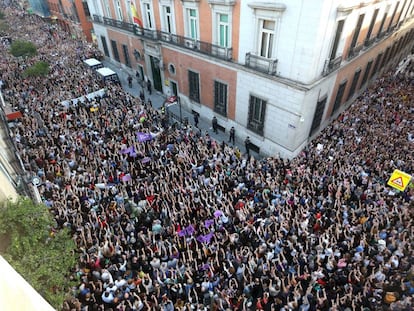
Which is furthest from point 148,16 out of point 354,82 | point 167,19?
point 354,82

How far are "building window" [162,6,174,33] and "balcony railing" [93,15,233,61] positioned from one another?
0.39 meters

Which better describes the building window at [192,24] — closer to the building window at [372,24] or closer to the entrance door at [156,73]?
the entrance door at [156,73]

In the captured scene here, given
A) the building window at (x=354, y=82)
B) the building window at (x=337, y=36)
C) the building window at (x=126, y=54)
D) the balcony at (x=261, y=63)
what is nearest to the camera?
the building window at (x=337, y=36)

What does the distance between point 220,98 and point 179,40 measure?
203 inches

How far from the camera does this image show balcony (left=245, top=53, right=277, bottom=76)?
1473cm

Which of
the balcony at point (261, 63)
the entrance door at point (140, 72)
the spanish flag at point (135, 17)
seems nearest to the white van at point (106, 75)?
the entrance door at point (140, 72)

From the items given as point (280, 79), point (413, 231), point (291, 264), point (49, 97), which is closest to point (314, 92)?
point (280, 79)

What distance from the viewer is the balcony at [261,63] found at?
580 inches

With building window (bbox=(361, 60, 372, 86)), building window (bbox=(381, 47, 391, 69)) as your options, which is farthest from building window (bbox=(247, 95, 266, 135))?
building window (bbox=(381, 47, 391, 69))

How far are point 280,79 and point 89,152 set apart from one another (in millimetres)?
10871

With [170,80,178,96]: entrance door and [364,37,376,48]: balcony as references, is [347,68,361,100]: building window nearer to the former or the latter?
[364,37,376,48]: balcony

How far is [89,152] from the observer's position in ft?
48.9

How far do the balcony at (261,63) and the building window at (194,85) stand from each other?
16.8ft

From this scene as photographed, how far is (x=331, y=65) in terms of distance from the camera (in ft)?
48.9
